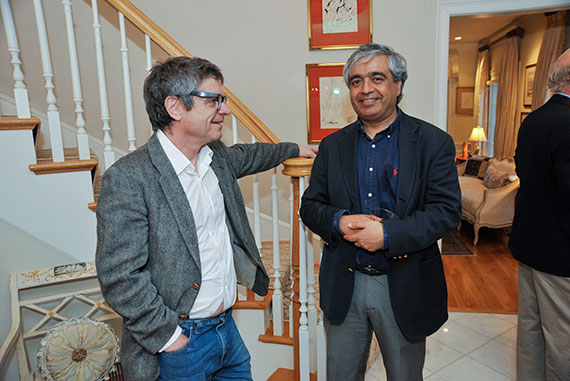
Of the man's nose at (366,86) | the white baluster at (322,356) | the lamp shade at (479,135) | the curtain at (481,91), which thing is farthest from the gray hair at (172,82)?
the curtain at (481,91)

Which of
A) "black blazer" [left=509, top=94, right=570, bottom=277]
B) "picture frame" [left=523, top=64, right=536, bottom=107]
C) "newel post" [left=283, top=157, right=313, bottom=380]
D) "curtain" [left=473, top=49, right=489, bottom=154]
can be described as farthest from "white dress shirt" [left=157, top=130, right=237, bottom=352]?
"curtain" [left=473, top=49, right=489, bottom=154]

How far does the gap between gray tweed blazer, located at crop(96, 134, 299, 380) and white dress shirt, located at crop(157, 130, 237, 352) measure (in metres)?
0.04

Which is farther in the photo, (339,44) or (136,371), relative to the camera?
(339,44)

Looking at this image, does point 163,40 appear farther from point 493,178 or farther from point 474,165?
point 474,165

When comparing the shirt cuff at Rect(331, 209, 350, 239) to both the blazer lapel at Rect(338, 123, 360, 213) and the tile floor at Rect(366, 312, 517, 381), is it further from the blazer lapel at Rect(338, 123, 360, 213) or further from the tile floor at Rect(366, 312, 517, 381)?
the tile floor at Rect(366, 312, 517, 381)

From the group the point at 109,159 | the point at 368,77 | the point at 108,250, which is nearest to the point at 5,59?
the point at 109,159

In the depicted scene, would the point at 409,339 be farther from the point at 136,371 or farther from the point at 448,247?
the point at 448,247

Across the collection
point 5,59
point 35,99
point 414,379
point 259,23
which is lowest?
point 414,379

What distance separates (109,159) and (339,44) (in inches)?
84.4

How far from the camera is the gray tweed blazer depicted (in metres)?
1.07

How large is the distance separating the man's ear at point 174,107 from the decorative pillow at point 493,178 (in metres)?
5.24

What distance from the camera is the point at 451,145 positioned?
1.36m

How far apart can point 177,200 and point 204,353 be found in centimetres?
53

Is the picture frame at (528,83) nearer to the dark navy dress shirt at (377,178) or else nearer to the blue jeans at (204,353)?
the dark navy dress shirt at (377,178)
